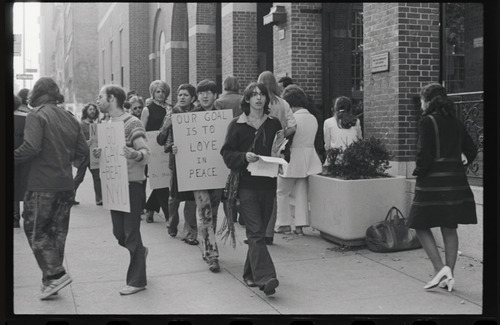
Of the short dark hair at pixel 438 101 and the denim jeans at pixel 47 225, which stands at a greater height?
the short dark hair at pixel 438 101

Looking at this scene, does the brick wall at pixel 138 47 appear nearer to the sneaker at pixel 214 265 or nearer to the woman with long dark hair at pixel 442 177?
the sneaker at pixel 214 265

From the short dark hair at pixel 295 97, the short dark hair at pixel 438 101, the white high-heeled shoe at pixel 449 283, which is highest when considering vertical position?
the short dark hair at pixel 295 97

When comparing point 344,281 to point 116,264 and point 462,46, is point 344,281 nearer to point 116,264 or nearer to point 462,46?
point 116,264

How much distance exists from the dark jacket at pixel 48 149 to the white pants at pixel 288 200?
3388 millimetres

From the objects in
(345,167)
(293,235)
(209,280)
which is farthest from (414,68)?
(209,280)

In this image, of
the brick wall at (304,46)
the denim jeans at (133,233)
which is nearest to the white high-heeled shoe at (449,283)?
the denim jeans at (133,233)

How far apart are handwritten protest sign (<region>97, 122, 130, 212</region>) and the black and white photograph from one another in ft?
0.06

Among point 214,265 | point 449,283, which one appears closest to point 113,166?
point 214,265

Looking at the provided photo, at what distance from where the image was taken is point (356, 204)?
760cm

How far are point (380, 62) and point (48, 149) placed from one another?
4972mm

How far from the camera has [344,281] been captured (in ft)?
21.0

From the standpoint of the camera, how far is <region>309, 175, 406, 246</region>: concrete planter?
758 cm

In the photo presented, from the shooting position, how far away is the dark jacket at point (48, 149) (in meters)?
5.59

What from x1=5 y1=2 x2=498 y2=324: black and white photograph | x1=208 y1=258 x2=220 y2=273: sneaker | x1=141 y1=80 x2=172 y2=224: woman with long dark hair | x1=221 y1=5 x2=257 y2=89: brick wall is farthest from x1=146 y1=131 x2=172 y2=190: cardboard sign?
x1=221 y1=5 x2=257 y2=89: brick wall
